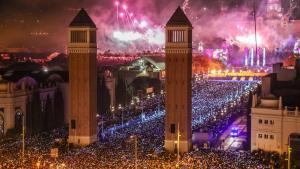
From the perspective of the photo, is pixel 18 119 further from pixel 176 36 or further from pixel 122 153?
pixel 176 36

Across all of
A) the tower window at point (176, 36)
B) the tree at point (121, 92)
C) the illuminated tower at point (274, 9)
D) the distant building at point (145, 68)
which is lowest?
the tree at point (121, 92)

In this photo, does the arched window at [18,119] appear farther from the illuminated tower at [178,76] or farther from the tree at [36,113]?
the illuminated tower at [178,76]

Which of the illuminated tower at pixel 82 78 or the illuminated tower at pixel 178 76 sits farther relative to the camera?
the illuminated tower at pixel 82 78

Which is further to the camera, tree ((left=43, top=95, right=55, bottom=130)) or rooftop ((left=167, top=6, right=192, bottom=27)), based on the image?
tree ((left=43, top=95, right=55, bottom=130))

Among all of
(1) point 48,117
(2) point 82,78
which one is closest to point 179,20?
(2) point 82,78

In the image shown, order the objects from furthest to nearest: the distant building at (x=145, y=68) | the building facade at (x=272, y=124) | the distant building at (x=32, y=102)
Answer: the distant building at (x=145, y=68), the distant building at (x=32, y=102), the building facade at (x=272, y=124)

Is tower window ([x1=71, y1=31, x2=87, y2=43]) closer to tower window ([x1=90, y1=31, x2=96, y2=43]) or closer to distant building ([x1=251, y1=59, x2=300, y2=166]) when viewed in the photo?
tower window ([x1=90, y1=31, x2=96, y2=43])

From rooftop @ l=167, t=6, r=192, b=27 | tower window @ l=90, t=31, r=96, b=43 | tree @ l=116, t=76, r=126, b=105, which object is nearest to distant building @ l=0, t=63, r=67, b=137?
tower window @ l=90, t=31, r=96, b=43

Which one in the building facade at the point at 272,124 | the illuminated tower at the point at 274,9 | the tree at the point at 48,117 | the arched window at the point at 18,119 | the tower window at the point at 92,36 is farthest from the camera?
the illuminated tower at the point at 274,9

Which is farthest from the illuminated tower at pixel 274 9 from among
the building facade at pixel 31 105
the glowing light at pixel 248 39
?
the building facade at pixel 31 105
